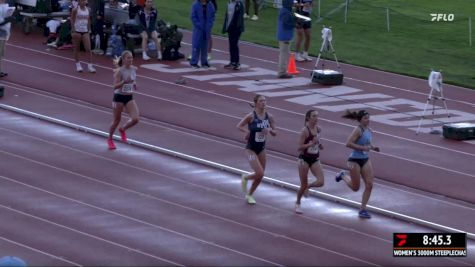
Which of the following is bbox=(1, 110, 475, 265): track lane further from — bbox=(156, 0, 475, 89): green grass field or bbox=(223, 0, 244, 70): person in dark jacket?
bbox=(156, 0, 475, 89): green grass field

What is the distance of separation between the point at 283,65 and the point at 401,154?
6.46 m

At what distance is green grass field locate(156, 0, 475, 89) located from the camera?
31.3m

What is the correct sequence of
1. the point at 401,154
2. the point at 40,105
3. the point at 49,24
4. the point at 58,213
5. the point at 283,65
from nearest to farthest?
A: the point at 58,213
the point at 401,154
the point at 40,105
the point at 283,65
the point at 49,24

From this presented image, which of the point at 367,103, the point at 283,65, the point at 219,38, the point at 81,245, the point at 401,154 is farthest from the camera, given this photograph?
the point at 219,38

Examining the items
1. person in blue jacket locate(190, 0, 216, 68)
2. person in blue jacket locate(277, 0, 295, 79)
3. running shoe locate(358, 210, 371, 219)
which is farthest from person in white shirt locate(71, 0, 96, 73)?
running shoe locate(358, 210, 371, 219)

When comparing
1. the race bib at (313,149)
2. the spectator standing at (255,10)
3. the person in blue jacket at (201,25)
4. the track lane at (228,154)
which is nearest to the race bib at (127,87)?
the track lane at (228,154)

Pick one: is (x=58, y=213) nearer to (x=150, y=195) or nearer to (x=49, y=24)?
(x=150, y=195)

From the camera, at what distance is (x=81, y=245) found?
16453mm

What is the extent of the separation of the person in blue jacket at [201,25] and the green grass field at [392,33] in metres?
4.00

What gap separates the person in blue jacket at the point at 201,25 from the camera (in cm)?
2864

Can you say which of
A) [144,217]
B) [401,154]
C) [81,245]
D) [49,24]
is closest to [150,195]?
[144,217]
